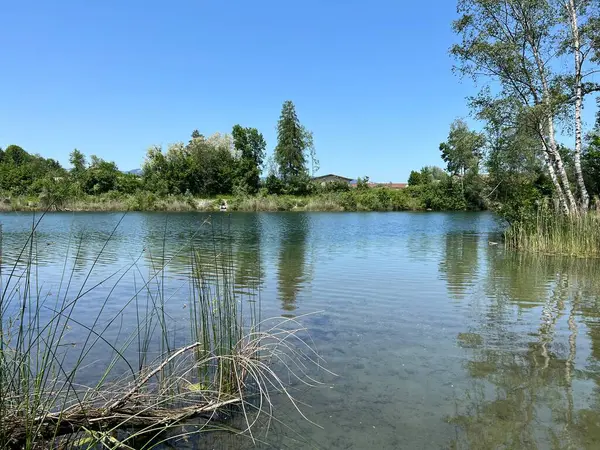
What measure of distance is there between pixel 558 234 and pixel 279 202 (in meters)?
41.1

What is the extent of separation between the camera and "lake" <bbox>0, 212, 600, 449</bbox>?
11.9 ft

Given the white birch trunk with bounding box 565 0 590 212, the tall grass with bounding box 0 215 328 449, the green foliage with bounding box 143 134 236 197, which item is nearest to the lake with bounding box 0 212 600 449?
the tall grass with bounding box 0 215 328 449

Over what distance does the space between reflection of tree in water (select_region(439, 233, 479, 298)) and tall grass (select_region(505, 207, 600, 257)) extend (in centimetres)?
183

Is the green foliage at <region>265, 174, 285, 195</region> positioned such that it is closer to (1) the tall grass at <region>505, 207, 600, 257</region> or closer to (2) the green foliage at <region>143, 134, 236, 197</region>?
(2) the green foliage at <region>143, 134, 236, 197</region>

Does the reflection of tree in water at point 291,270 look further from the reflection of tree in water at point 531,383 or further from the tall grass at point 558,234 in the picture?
the tall grass at point 558,234

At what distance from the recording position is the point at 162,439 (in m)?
3.55

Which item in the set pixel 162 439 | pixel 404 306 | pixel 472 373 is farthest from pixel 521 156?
pixel 162 439

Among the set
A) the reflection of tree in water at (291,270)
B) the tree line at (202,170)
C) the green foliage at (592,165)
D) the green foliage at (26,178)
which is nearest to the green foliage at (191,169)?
the tree line at (202,170)

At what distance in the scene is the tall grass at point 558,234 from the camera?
44.2 feet

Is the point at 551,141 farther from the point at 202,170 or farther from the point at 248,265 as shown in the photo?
the point at 202,170

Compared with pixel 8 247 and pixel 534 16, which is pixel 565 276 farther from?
pixel 8 247

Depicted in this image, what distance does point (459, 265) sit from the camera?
508 inches

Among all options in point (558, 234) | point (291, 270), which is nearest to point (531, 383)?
point (291, 270)

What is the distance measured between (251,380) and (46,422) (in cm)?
209
